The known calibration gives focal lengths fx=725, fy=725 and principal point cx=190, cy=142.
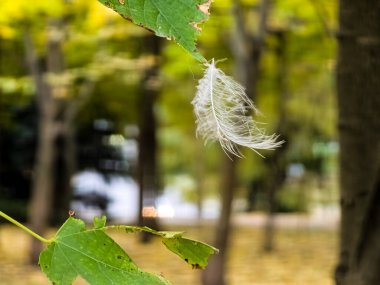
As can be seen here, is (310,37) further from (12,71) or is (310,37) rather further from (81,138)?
(81,138)

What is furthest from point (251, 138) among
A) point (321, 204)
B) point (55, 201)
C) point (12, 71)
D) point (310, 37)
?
point (321, 204)

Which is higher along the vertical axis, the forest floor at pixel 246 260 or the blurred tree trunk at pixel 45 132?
the blurred tree trunk at pixel 45 132

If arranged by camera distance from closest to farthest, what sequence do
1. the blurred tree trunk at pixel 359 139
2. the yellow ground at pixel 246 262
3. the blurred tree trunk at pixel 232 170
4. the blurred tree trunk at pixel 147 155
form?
the blurred tree trunk at pixel 359 139, the blurred tree trunk at pixel 232 170, the yellow ground at pixel 246 262, the blurred tree trunk at pixel 147 155

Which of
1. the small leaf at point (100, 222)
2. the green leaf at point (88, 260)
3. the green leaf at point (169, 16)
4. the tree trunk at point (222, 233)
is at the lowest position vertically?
the tree trunk at point (222, 233)

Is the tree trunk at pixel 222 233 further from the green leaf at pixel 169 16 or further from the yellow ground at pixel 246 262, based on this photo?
the green leaf at pixel 169 16

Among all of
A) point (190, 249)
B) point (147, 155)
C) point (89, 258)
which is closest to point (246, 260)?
point (147, 155)

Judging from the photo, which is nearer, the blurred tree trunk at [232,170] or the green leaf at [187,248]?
the green leaf at [187,248]

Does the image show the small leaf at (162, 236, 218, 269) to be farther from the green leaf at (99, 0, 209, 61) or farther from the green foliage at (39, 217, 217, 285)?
the green leaf at (99, 0, 209, 61)

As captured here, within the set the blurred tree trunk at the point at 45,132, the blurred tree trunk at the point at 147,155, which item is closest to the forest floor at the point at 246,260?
the blurred tree trunk at the point at 147,155

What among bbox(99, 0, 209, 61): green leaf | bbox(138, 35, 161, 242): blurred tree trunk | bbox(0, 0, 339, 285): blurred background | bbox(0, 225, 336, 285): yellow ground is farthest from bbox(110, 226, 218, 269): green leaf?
bbox(138, 35, 161, 242): blurred tree trunk
